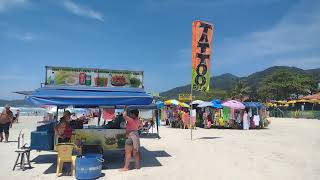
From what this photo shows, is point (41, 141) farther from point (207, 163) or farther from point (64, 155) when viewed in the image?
point (207, 163)

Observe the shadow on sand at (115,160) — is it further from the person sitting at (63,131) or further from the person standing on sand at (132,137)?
the person sitting at (63,131)

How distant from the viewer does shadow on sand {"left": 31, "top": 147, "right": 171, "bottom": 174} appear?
1025 centimetres

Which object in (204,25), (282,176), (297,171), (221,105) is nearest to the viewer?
(282,176)

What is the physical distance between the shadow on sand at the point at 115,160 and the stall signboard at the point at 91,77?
2398mm

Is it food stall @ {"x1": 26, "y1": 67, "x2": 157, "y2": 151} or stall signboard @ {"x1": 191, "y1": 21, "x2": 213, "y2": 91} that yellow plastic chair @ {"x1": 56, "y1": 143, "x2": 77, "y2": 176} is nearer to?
food stall @ {"x1": 26, "y1": 67, "x2": 157, "y2": 151}

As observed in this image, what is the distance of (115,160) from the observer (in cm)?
1133

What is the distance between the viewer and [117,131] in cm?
1055

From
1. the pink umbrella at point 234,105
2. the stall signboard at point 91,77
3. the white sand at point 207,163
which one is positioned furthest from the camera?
the pink umbrella at point 234,105

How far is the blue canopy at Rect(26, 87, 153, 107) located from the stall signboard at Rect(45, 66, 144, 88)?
0.37 m

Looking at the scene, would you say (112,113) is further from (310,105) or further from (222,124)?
(310,105)

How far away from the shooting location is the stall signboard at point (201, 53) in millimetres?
16797

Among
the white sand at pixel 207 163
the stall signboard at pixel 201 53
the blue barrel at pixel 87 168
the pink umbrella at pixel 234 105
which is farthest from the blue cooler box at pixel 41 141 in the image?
the pink umbrella at pixel 234 105

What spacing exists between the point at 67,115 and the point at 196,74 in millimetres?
8275

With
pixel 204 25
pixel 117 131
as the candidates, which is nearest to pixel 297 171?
pixel 117 131
